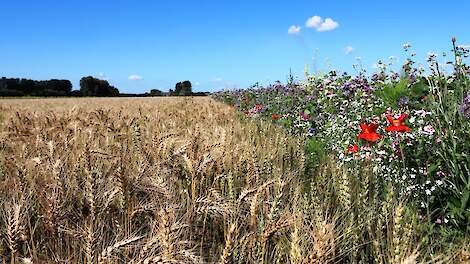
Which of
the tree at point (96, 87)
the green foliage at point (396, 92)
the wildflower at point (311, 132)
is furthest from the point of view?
the tree at point (96, 87)

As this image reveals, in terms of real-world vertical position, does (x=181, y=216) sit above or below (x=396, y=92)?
below

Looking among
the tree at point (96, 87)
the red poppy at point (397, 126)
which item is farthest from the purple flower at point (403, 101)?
the tree at point (96, 87)

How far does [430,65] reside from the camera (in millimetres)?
2914

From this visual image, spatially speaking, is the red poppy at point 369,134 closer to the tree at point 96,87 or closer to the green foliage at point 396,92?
the green foliage at point 396,92

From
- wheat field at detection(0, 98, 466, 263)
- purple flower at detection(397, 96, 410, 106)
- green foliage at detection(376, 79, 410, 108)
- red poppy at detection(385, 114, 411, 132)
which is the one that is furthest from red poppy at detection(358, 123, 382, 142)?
green foliage at detection(376, 79, 410, 108)

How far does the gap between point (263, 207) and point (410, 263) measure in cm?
100

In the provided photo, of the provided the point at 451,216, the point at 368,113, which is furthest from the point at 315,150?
the point at 451,216

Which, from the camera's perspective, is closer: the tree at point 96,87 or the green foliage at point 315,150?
the green foliage at point 315,150

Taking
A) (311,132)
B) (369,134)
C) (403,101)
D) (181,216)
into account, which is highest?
(403,101)

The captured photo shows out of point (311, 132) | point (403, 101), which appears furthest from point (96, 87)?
point (403, 101)

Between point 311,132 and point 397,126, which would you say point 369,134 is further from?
point 311,132

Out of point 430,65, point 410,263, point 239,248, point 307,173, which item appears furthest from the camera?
point 307,173

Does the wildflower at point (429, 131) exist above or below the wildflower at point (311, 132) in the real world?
above

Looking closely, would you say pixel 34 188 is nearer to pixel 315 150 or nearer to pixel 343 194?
pixel 343 194
